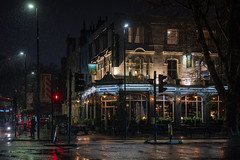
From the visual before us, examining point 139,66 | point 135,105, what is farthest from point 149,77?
point 135,105

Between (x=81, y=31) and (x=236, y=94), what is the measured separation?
1801 inches

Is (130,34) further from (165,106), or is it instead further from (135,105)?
(165,106)

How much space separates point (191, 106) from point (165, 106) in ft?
10.2

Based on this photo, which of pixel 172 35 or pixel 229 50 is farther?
pixel 172 35

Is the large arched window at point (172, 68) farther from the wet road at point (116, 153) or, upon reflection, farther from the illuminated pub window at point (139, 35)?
the wet road at point (116, 153)

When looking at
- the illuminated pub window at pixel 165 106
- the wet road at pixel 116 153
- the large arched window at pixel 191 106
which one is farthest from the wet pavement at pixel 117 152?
the large arched window at pixel 191 106

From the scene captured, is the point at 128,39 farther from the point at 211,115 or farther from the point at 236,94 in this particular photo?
the point at 236,94

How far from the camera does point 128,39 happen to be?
4244 cm

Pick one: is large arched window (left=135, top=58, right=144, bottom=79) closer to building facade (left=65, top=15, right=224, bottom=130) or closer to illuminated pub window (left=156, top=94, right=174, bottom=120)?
building facade (left=65, top=15, right=224, bottom=130)

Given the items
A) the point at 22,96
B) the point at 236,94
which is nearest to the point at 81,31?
the point at 22,96

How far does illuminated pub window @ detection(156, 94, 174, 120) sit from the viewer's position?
43.2 meters

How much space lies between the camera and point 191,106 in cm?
4406

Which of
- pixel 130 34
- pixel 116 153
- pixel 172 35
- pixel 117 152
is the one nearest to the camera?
pixel 116 153

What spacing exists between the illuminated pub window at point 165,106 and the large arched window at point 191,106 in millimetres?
1345
